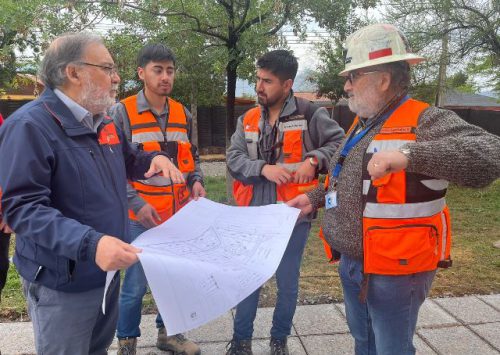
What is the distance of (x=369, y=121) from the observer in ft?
7.12

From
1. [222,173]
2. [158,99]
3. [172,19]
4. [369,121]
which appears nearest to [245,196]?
[158,99]

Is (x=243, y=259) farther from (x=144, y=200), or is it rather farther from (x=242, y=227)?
(x=144, y=200)

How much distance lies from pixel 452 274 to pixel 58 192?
4.43m

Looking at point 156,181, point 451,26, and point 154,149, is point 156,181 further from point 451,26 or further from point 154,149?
point 451,26

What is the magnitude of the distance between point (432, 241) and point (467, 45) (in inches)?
364

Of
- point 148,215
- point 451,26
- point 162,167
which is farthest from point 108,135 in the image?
point 451,26

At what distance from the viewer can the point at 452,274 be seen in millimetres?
4914

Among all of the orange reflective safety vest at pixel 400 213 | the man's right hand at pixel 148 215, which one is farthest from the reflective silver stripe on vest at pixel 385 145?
the man's right hand at pixel 148 215

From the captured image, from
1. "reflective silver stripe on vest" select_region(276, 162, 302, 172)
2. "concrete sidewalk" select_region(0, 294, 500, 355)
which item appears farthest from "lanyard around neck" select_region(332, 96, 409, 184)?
"concrete sidewalk" select_region(0, 294, 500, 355)

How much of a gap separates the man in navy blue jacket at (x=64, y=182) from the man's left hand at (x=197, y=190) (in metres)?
0.91

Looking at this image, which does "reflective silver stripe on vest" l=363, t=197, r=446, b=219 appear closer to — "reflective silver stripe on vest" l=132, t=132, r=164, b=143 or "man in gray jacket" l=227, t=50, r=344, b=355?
"man in gray jacket" l=227, t=50, r=344, b=355

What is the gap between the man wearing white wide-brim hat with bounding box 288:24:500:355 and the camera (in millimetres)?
1806

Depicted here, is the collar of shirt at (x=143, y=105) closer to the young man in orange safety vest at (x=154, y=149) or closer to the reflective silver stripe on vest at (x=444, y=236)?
the young man in orange safety vest at (x=154, y=149)

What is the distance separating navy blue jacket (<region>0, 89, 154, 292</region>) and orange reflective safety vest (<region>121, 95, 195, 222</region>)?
900 millimetres
